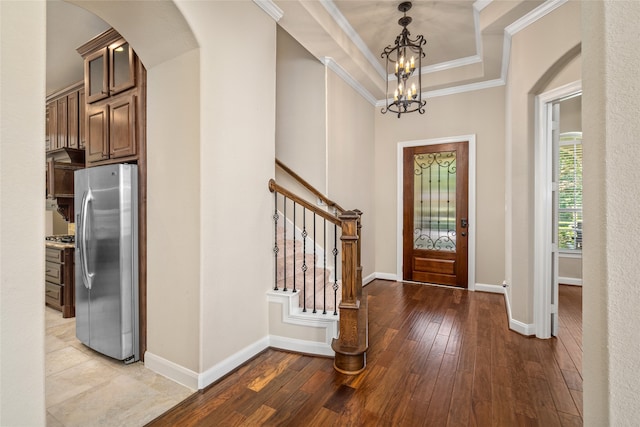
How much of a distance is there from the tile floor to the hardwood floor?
0.54 ft

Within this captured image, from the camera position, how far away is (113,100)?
8.27 ft

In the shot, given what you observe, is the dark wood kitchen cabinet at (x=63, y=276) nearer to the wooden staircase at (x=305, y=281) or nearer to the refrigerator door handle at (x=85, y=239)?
the refrigerator door handle at (x=85, y=239)

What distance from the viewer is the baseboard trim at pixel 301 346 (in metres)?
2.43

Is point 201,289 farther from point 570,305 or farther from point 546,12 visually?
point 570,305

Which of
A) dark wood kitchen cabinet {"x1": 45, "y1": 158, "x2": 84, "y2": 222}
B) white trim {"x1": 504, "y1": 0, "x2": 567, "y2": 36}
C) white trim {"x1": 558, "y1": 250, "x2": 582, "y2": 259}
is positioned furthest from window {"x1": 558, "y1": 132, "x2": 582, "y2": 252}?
dark wood kitchen cabinet {"x1": 45, "y1": 158, "x2": 84, "y2": 222}

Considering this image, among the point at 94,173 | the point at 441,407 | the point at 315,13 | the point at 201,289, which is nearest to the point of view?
the point at 441,407

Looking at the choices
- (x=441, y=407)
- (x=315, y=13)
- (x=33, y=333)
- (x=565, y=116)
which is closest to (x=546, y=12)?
(x=315, y=13)

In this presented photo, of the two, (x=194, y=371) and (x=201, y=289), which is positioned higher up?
(x=201, y=289)

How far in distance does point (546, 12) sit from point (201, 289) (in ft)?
12.0

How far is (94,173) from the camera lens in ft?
8.00

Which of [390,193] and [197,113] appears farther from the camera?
[390,193]

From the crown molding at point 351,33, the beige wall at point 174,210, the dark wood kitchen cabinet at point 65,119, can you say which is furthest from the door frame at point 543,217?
the dark wood kitchen cabinet at point 65,119

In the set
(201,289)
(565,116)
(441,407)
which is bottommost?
(441,407)

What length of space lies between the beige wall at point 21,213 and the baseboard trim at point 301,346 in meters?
1.81
